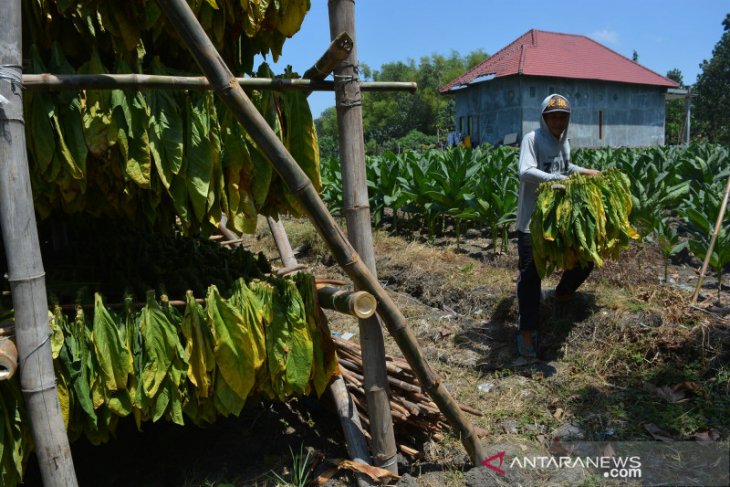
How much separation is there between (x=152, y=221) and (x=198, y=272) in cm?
58

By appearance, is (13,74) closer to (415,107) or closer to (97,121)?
(97,121)

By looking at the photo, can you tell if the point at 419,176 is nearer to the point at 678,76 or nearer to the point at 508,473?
the point at 508,473

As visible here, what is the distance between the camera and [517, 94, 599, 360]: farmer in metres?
4.07

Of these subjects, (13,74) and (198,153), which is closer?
(13,74)

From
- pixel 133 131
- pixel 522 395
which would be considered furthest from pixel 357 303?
pixel 522 395

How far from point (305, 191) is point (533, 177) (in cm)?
210

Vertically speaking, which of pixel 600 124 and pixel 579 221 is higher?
pixel 600 124

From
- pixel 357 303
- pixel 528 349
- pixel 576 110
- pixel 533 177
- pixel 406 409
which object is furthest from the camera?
pixel 576 110

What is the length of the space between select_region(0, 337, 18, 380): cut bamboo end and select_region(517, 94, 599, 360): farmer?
10.0ft

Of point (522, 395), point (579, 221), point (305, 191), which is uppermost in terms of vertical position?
point (305, 191)

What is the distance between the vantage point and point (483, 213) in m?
6.86

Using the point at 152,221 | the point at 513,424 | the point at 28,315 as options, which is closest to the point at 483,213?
the point at 513,424

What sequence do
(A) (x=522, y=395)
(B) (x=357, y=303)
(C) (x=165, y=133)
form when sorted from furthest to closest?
(A) (x=522, y=395), (B) (x=357, y=303), (C) (x=165, y=133)

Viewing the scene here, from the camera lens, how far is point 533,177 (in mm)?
4055
